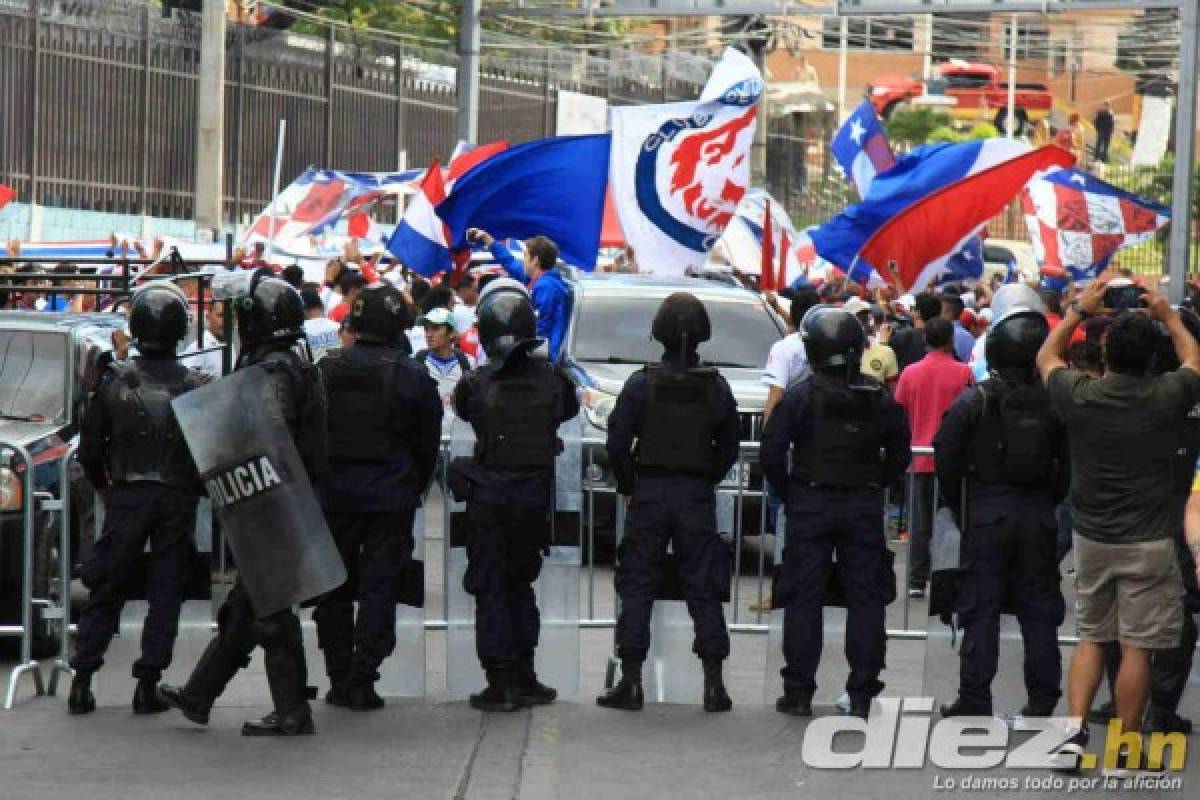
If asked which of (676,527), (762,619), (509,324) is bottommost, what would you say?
(762,619)

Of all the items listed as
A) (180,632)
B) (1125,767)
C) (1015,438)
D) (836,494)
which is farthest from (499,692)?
(1125,767)

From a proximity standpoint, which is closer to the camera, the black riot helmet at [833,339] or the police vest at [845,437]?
the police vest at [845,437]

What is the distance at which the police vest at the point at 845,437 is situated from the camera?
1030 centimetres

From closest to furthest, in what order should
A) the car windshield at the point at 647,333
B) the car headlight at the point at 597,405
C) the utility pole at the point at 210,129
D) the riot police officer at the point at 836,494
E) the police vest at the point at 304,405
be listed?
1. the police vest at the point at 304,405
2. the riot police officer at the point at 836,494
3. the car headlight at the point at 597,405
4. the car windshield at the point at 647,333
5. the utility pole at the point at 210,129

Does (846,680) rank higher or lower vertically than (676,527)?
lower

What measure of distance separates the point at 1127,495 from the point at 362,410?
128 inches

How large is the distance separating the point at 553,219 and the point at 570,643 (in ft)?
25.3

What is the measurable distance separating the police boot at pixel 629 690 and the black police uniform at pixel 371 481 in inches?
39.8

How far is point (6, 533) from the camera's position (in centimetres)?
1128

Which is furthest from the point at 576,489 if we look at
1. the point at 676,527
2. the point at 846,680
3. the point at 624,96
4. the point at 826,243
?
the point at 624,96

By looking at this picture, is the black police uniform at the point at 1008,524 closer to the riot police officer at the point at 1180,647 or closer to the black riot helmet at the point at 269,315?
the riot police officer at the point at 1180,647

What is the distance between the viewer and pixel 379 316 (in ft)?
34.2

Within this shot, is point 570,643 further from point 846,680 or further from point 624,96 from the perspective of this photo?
point 624,96

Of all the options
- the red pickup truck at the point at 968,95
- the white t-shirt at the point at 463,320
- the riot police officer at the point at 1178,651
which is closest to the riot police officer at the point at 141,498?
the riot police officer at the point at 1178,651
